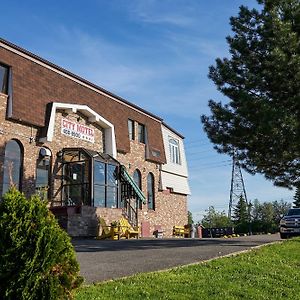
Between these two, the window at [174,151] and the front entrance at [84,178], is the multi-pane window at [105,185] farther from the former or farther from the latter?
the window at [174,151]

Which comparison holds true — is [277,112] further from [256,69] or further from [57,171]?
[57,171]

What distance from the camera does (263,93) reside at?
16.9 metres

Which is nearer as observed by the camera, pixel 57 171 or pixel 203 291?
pixel 203 291

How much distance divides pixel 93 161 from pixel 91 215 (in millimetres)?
2696

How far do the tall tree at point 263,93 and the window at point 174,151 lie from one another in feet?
52.1

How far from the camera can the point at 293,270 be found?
10273 millimetres

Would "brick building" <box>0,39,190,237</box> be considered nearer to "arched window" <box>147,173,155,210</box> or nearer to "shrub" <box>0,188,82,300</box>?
"arched window" <box>147,173,155,210</box>

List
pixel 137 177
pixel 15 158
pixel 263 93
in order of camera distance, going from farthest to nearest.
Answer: pixel 137 177 < pixel 15 158 < pixel 263 93

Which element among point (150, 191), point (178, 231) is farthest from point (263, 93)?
point (178, 231)

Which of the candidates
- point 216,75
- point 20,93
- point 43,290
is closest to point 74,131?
point 20,93

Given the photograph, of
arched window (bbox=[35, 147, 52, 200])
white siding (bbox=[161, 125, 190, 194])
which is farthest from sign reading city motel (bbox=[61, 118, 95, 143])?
white siding (bbox=[161, 125, 190, 194])

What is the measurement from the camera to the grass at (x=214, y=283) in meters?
7.07

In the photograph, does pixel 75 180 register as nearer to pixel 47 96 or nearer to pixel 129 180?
pixel 129 180

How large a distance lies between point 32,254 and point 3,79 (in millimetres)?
15277
